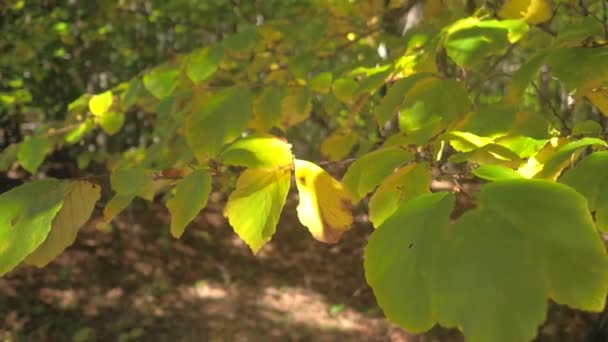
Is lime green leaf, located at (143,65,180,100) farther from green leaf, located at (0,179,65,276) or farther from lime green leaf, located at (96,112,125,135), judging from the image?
green leaf, located at (0,179,65,276)

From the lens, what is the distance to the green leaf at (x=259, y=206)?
82 cm

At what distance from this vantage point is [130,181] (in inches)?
37.4

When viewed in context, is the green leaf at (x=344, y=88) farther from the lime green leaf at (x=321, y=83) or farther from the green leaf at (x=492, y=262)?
the green leaf at (x=492, y=262)

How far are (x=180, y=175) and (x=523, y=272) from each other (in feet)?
2.19

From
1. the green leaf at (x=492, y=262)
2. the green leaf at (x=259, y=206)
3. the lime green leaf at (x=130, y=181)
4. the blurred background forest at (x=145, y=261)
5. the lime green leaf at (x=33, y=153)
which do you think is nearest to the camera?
the green leaf at (x=492, y=262)

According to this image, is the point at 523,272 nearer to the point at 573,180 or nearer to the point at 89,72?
the point at 573,180

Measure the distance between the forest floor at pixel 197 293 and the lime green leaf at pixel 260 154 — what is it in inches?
153

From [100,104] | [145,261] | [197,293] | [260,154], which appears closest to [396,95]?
[260,154]

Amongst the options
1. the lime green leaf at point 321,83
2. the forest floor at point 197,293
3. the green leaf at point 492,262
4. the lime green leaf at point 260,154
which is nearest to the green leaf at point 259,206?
the lime green leaf at point 260,154

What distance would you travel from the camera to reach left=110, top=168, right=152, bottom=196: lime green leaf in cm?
93

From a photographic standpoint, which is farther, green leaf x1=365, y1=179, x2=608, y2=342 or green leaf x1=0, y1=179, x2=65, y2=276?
green leaf x1=0, y1=179, x2=65, y2=276

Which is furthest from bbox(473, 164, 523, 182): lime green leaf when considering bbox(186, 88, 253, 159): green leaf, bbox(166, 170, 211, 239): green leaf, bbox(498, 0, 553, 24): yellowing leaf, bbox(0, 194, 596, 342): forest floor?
bbox(0, 194, 596, 342): forest floor

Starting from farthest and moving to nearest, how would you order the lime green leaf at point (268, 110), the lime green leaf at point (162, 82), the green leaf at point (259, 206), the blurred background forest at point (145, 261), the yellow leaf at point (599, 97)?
the blurred background forest at point (145, 261)
the lime green leaf at point (162, 82)
the lime green leaf at point (268, 110)
the yellow leaf at point (599, 97)
the green leaf at point (259, 206)

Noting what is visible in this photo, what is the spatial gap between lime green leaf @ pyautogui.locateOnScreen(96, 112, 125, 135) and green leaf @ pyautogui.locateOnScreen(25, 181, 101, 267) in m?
1.06
